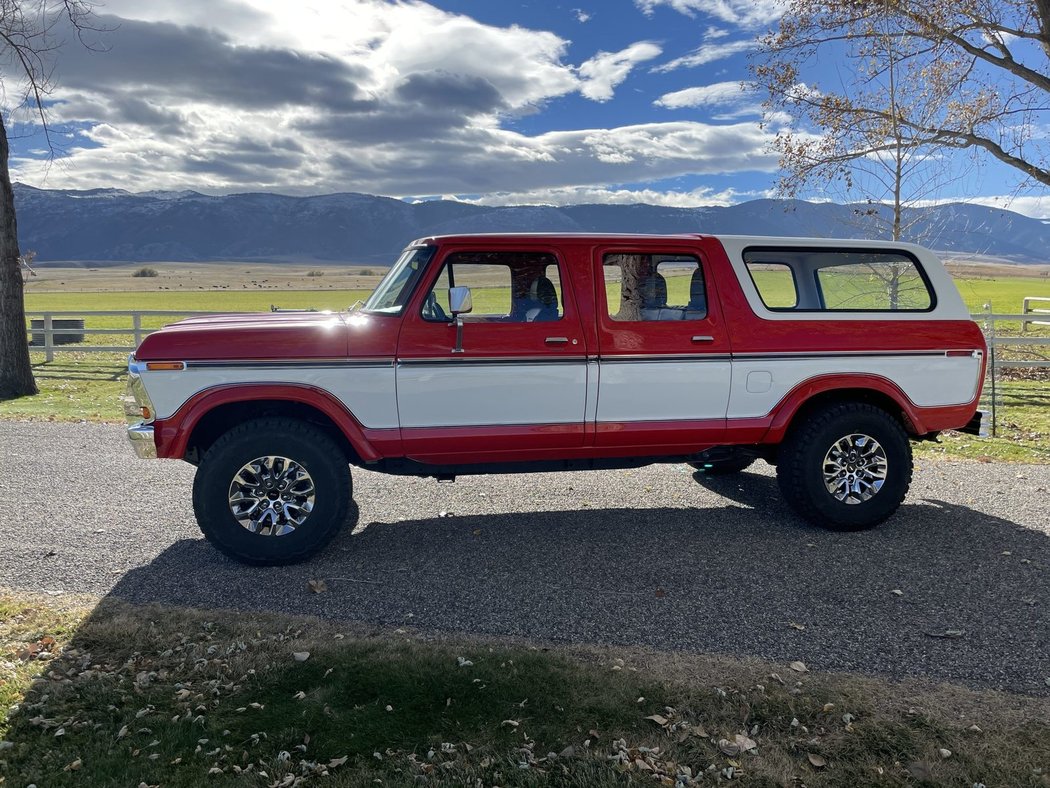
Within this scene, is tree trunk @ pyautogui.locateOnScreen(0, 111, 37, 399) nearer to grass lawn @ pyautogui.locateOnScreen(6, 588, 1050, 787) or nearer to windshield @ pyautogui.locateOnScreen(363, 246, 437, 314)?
windshield @ pyautogui.locateOnScreen(363, 246, 437, 314)

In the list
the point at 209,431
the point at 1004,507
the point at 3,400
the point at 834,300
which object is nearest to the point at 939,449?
the point at 1004,507

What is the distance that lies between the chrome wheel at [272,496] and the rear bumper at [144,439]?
0.61 metres

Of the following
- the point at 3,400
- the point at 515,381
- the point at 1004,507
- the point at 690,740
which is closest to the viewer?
the point at 690,740

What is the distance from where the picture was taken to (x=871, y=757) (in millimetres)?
2967

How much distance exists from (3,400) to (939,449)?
14.8 meters

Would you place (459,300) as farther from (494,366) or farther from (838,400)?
(838,400)

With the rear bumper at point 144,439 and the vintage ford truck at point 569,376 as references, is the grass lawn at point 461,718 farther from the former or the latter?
the vintage ford truck at point 569,376

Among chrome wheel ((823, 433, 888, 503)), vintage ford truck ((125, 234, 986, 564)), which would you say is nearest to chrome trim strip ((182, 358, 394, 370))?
vintage ford truck ((125, 234, 986, 564))

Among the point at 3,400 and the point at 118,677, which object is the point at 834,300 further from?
the point at 3,400

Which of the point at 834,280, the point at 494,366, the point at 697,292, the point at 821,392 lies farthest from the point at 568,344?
the point at 834,280

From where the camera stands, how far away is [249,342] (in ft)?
16.0

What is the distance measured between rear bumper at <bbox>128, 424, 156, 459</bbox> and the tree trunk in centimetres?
Result: 1007

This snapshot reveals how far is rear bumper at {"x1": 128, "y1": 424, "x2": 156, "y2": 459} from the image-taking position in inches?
192

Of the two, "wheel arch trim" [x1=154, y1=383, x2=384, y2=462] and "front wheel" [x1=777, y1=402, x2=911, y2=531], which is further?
"front wheel" [x1=777, y1=402, x2=911, y2=531]
